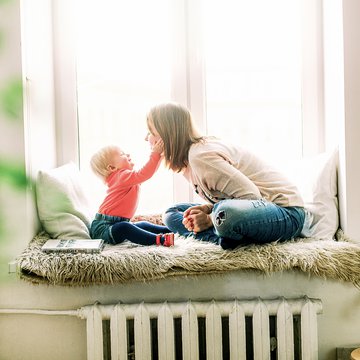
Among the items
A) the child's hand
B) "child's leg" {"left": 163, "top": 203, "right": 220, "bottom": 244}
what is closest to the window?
"child's leg" {"left": 163, "top": 203, "right": 220, "bottom": 244}

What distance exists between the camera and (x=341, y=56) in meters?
1.79

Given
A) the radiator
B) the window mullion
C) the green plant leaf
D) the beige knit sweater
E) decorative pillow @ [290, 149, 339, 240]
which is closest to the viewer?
the green plant leaf

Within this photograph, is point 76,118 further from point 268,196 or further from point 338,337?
point 338,337

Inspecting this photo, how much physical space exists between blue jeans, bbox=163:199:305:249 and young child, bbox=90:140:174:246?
309 mm

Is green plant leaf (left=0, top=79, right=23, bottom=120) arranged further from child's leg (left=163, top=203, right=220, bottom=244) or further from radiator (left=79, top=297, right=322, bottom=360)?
child's leg (left=163, top=203, right=220, bottom=244)

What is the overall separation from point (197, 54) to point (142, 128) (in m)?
0.42

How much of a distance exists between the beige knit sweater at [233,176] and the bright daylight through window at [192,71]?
41 centimetres

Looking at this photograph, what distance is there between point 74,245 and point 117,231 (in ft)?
0.68

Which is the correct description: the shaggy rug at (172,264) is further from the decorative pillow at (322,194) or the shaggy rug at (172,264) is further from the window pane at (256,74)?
the window pane at (256,74)

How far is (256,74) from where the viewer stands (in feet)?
7.31

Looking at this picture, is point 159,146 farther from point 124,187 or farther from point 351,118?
point 351,118

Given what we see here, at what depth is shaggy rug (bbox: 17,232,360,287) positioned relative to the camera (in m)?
1.55

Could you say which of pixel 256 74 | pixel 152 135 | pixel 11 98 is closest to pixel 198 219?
pixel 152 135

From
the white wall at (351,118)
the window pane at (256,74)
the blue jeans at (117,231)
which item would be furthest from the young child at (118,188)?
the white wall at (351,118)
